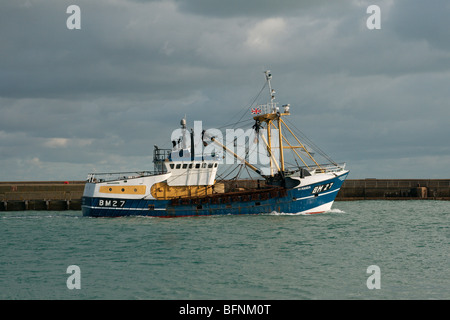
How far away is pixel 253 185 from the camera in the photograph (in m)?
72.9

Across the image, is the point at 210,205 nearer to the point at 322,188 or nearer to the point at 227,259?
the point at 322,188

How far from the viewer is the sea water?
59.1 ft

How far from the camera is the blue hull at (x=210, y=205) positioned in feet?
144

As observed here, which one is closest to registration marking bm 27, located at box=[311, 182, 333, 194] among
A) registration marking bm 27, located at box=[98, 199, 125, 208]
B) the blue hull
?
the blue hull

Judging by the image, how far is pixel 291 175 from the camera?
45.6m

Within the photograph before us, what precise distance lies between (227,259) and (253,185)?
49.1m

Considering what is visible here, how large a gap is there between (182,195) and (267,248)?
18962 millimetres

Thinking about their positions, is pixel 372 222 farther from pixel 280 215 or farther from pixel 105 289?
pixel 105 289

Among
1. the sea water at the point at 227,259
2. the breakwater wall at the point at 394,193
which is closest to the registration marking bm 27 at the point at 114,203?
the sea water at the point at 227,259

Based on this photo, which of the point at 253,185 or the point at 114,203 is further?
the point at 253,185

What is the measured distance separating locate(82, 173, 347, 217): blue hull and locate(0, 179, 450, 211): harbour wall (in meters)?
11.5

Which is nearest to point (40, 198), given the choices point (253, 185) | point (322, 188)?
point (253, 185)

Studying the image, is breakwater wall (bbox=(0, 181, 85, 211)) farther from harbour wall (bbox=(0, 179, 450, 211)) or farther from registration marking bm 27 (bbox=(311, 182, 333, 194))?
registration marking bm 27 (bbox=(311, 182, 333, 194))
